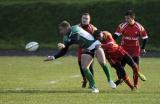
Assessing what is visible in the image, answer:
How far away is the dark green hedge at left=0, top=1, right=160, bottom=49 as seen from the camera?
171 feet

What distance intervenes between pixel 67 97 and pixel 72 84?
570 cm

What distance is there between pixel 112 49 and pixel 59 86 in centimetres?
272

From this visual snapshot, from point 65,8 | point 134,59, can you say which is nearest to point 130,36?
point 134,59

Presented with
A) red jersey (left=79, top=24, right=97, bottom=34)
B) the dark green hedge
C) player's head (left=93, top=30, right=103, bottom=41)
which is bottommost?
the dark green hedge

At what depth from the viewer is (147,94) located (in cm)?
1864

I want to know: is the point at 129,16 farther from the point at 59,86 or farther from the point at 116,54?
the point at 59,86

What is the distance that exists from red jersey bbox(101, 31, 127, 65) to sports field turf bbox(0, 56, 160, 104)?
886 millimetres

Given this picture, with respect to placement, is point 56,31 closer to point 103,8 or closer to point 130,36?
point 103,8

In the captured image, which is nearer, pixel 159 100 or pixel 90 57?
pixel 159 100

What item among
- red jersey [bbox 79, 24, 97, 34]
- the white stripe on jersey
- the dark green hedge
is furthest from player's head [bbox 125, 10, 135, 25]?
the dark green hedge

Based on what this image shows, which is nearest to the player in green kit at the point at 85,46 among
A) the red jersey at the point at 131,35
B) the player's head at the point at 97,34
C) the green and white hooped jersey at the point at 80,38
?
the green and white hooped jersey at the point at 80,38

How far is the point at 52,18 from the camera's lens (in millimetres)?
55094

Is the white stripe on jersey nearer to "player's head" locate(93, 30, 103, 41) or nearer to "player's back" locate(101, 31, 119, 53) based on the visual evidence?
"player's head" locate(93, 30, 103, 41)

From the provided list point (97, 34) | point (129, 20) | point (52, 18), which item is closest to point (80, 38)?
point (97, 34)
